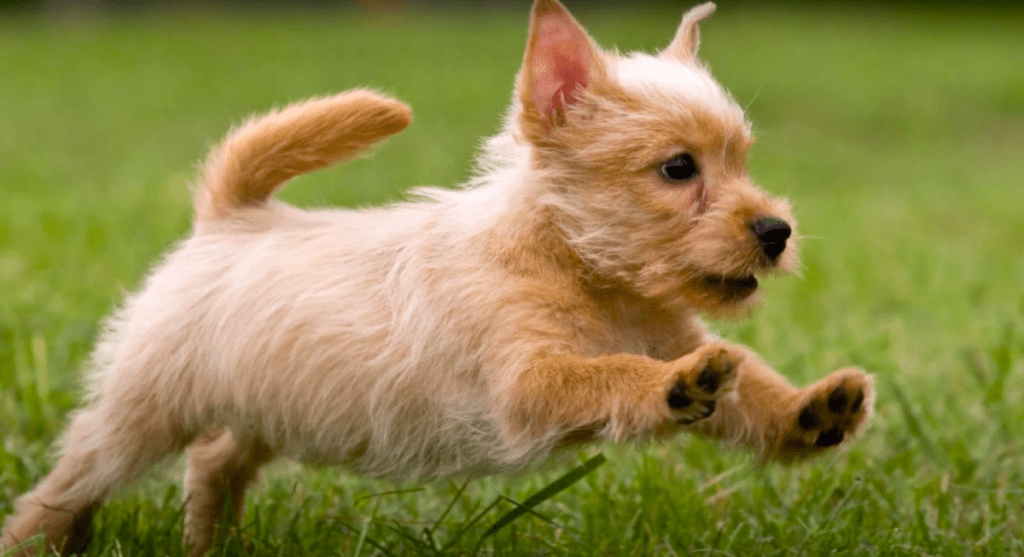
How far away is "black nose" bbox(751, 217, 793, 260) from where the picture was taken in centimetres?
298

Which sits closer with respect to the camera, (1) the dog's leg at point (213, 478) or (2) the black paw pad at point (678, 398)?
(2) the black paw pad at point (678, 398)

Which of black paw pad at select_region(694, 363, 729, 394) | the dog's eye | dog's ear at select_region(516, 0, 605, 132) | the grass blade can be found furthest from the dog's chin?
the grass blade

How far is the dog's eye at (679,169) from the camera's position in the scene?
10.1 ft

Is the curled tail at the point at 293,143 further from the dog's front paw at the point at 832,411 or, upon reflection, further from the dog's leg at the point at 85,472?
the dog's front paw at the point at 832,411

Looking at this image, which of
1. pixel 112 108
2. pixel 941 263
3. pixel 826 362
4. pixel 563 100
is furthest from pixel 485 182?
pixel 112 108

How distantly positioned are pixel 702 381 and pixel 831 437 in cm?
64

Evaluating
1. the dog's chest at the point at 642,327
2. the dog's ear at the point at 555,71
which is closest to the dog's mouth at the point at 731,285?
the dog's chest at the point at 642,327

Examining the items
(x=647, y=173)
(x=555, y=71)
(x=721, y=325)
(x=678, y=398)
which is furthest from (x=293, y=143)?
(x=721, y=325)

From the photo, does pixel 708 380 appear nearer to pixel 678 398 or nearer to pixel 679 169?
pixel 678 398

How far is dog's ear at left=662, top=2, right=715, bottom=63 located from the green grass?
1104 mm

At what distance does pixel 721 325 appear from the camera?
4.73m

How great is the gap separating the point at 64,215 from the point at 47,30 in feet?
60.2

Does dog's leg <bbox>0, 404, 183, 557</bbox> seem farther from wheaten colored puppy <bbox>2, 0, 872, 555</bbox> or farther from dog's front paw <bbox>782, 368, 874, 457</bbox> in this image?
dog's front paw <bbox>782, 368, 874, 457</bbox>

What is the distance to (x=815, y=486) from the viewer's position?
13.5 feet
